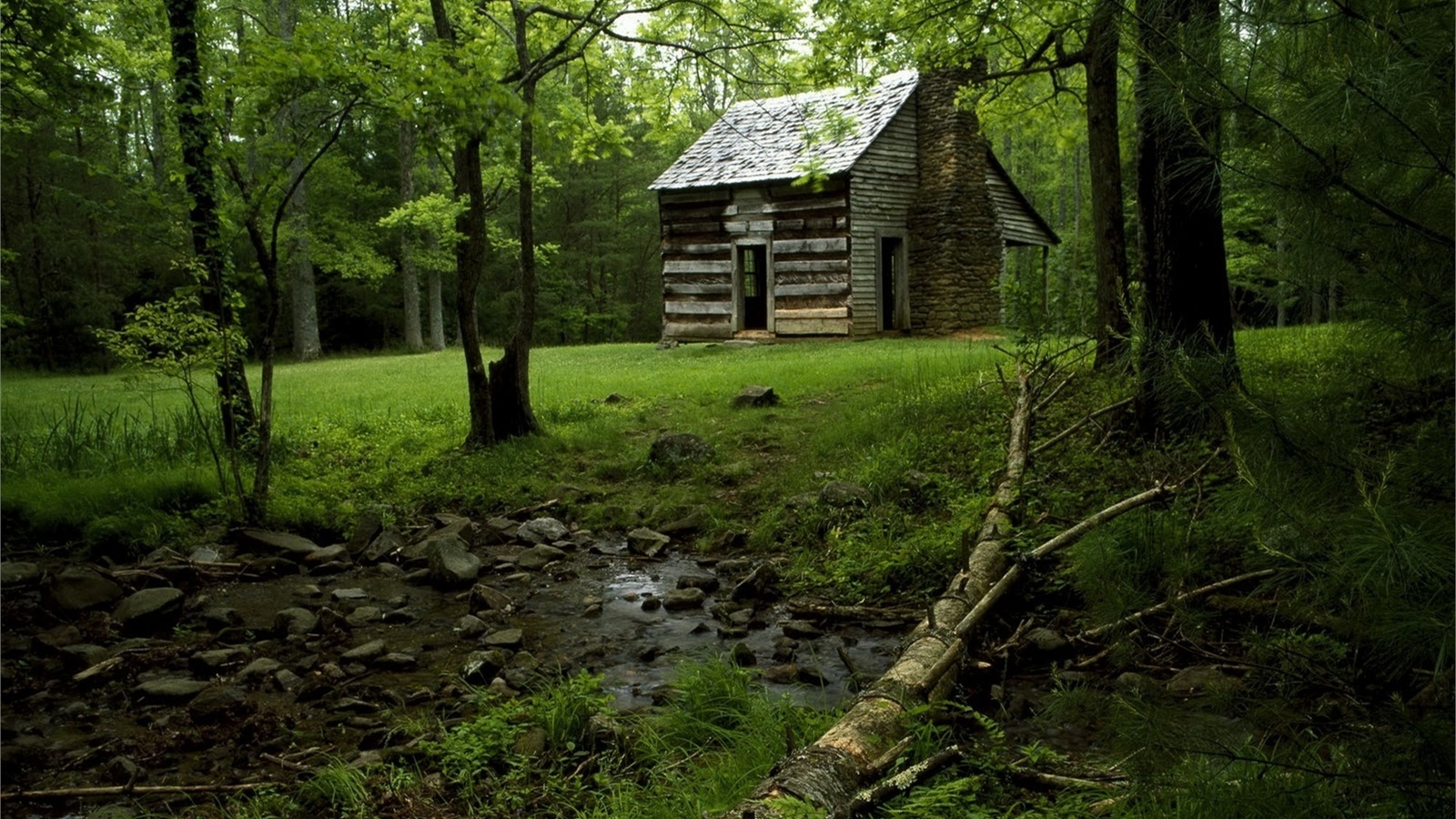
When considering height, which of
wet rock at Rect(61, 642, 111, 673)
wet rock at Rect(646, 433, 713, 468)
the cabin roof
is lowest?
wet rock at Rect(61, 642, 111, 673)

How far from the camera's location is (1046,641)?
4680mm

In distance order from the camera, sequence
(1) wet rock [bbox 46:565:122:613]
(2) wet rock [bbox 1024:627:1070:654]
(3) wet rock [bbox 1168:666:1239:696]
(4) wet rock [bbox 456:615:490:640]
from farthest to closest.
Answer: (1) wet rock [bbox 46:565:122:613] → (4) wet rock [bbox 456:615:490:640] → (2) wet rock [bbox 1024:627:1070:654] → (3) wet rock [bbox 1168:666:1239:696]

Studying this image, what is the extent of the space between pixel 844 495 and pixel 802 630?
6.85 feet

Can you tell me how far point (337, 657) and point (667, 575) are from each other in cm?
253

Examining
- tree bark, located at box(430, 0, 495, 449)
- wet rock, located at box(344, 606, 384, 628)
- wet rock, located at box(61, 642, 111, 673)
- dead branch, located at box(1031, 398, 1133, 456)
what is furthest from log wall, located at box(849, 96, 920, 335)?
wet rock, located at box(61, 642, 111, 673)

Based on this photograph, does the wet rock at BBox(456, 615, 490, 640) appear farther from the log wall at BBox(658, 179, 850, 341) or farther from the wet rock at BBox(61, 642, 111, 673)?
the log wall at BBox(658, 179, 850, 341)

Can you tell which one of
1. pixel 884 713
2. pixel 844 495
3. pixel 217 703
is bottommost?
pixel 217 703

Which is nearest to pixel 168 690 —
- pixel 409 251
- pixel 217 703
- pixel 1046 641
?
pixel 217 703

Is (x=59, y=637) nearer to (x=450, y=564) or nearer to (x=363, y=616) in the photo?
(x=363, y=616)

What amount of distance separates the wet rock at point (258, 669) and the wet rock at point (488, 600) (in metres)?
1.35

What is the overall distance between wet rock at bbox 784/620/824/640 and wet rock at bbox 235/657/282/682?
3030mm

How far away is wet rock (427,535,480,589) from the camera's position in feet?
21.8

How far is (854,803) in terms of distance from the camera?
2791 mm

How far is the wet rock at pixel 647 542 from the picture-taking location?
7.46 meters
